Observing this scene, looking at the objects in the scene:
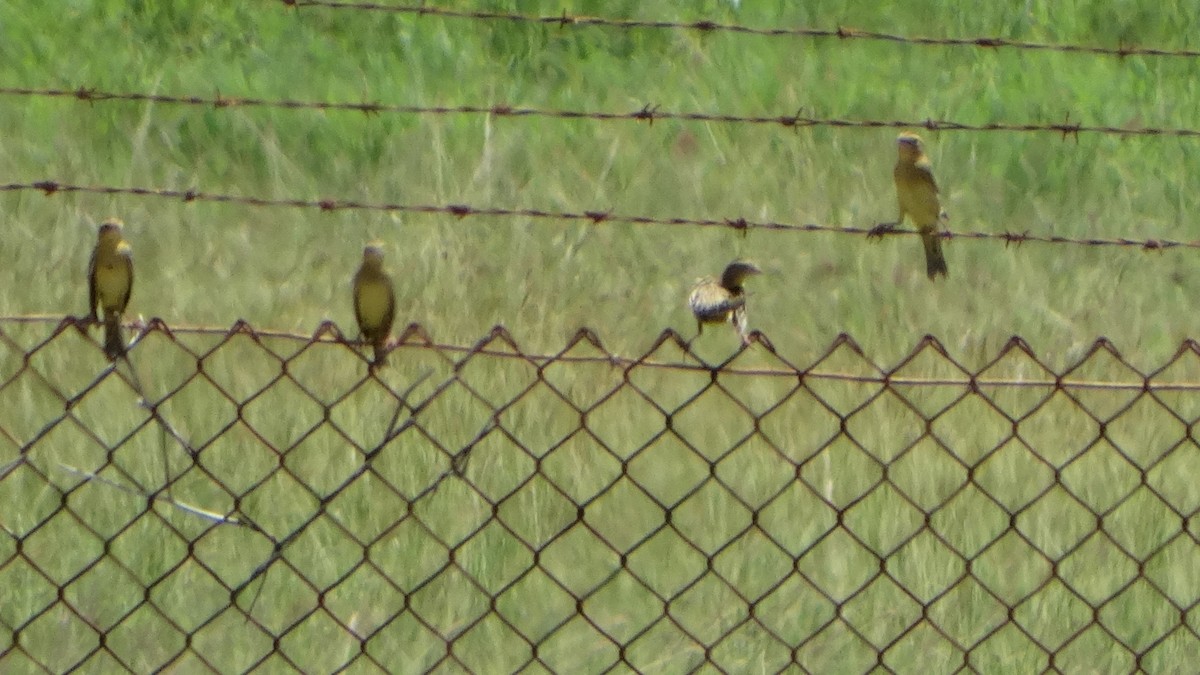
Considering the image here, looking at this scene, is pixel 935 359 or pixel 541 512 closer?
pixel 541 512

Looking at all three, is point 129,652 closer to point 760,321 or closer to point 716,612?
point 716,612

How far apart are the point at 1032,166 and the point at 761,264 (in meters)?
1.35

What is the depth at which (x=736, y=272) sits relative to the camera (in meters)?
6.13

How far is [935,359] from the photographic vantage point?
690 centimetres

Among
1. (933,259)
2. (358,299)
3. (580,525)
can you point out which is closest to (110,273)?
(358,299)

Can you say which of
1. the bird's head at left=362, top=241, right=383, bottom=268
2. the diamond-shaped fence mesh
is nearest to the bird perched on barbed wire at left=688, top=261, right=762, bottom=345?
the diamond-shaped fence mesh

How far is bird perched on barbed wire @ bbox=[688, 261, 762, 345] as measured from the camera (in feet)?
20.0

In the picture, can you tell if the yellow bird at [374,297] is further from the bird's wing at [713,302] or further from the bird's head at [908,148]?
the bird's head at [908,148]

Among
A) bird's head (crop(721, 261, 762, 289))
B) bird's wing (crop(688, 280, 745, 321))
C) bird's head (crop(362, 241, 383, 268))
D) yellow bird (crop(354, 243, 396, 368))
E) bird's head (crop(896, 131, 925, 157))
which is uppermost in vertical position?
bird's head (crop(362, 241, 383, 268))

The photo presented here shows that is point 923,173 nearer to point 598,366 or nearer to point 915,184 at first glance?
point 915,184

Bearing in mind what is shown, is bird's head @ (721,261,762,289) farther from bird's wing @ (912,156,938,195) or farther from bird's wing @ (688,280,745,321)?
bird's wing @ (912,156,938,195)

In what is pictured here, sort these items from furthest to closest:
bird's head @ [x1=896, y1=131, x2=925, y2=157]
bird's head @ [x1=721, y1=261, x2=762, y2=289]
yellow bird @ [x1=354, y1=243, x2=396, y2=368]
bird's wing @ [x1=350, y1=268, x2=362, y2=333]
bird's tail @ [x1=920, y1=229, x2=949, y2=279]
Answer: bird's tail @ [x1=920, y1=229, x2=949, y2=279]
bird's head @ [x1=896, y1=131, x2=925, y2=157]
bird's head @ [x1=721, y1=261, x2=762, y2=289]
yellow bird @ [x1=354, y1=243, x2=396, y2=368]
bird's wing @ [x1=350, y1=268, x2=362, y2=333]

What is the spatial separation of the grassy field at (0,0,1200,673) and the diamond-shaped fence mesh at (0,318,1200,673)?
1cm

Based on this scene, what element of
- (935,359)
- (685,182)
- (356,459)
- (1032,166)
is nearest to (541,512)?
(356,459)
